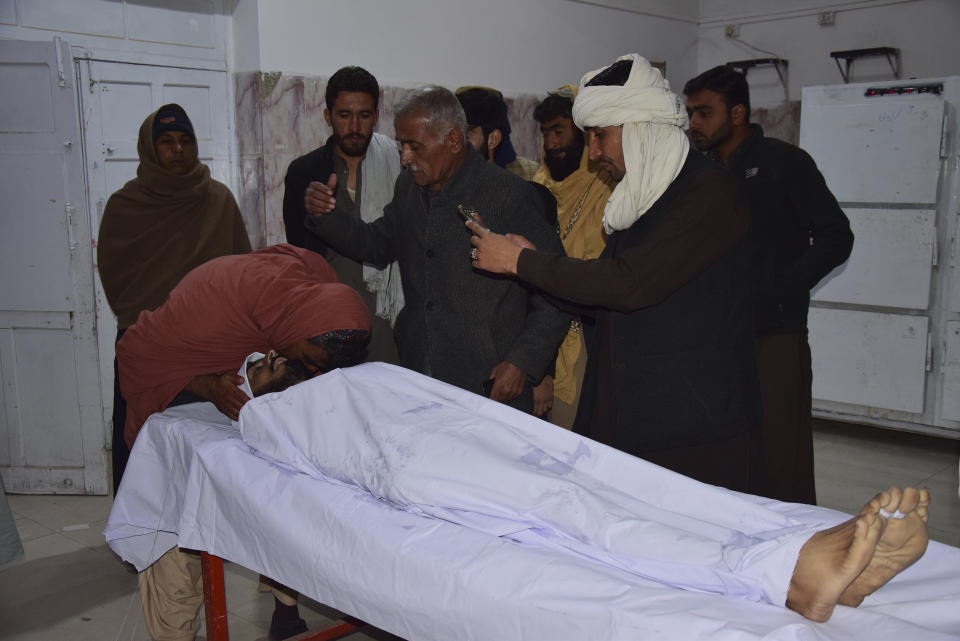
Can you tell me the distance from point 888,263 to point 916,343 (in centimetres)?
43

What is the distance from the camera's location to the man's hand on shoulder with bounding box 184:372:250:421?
6.66ft

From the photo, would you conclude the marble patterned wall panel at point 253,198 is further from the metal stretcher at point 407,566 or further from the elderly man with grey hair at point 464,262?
the metal stretcher at point 407,566

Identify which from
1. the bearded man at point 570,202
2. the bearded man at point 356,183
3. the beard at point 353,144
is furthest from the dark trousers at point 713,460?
the beard at point 353,144

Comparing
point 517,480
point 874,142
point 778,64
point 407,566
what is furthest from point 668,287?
point 778,64

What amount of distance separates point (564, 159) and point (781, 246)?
784mm

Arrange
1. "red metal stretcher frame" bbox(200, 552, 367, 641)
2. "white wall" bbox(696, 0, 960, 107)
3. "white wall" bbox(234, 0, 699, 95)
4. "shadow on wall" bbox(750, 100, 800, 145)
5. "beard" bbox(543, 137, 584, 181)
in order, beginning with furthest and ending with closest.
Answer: "shadow on wall" bbox(750, 100, 800, 145) → "white wall" bbox(696, 0, 960, 107) → "white wall" bbox(234, 0, 699, 95) → "beard" bbox(543, 137, 584, 181) → "red metal stretcher frame" bbox(200, 552, 367, 641)

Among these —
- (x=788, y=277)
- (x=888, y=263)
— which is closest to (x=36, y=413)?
(x=788, y=277)

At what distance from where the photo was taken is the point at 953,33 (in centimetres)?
494

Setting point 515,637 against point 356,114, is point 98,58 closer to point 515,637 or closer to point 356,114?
point 356,114

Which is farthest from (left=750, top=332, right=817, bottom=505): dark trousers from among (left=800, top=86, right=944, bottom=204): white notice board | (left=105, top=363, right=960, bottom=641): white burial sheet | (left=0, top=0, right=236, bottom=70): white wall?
(left=0, top=0, right=236, bottom=70): white wall

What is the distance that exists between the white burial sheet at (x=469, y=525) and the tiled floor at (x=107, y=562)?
73cm

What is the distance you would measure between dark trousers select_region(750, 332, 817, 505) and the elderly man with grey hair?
0.76 meters

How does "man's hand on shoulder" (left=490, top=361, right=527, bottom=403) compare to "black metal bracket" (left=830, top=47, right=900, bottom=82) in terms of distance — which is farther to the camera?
"black metal bracket" (left=830, top=47, right=900, bottom=82)

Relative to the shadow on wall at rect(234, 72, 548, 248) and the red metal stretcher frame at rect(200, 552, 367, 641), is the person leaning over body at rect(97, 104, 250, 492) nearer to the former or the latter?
the shadow on wall at rect(234, 72, 548, 248)
